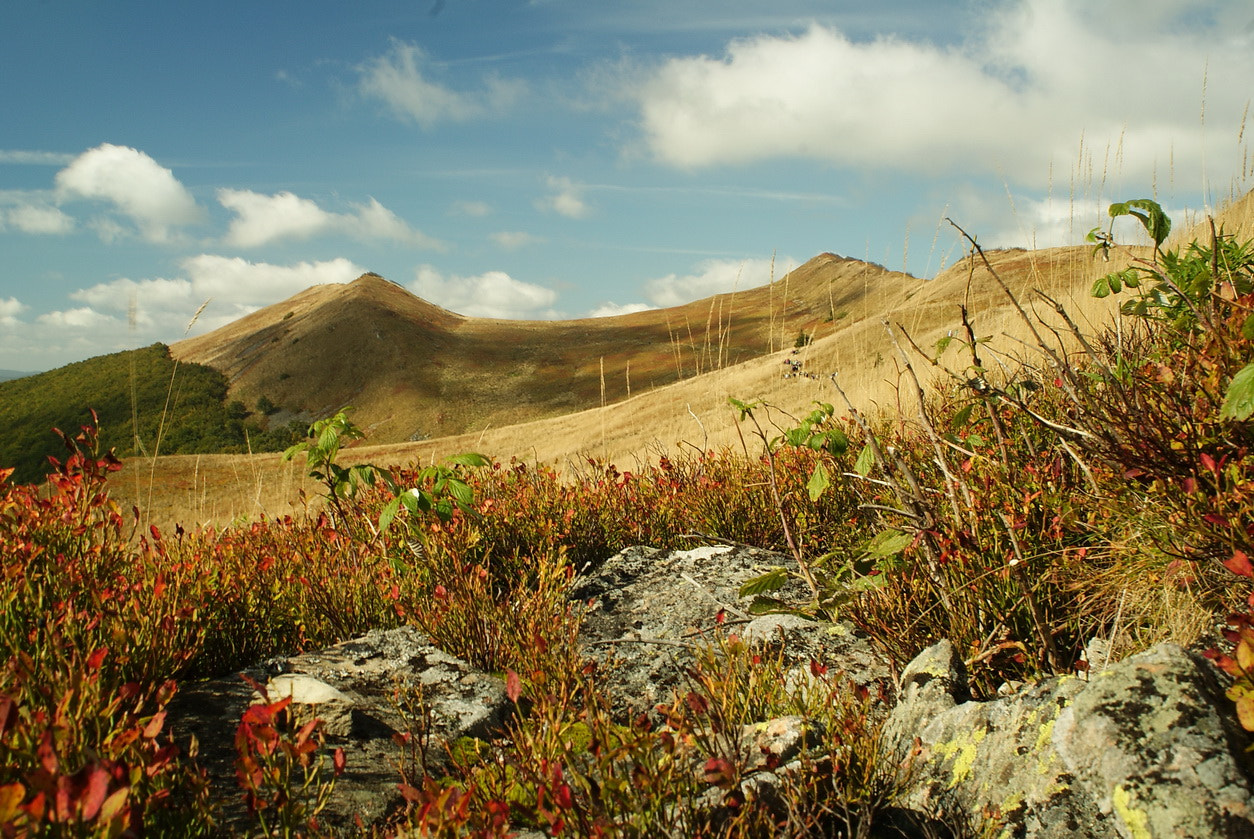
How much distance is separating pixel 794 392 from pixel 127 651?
18.7m

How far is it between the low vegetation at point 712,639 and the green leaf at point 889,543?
0.04 feet

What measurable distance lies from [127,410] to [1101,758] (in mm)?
80495

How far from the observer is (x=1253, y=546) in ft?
6.88

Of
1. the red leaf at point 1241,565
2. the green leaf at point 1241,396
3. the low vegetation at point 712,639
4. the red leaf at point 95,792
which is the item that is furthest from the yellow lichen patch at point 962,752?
the red leaf at point 95,792

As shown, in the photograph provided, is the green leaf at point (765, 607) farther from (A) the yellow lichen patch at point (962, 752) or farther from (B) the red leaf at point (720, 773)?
(B) the red leaf at point (720, 773)

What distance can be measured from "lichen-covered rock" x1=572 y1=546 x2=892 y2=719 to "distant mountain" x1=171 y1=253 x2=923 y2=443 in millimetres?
55210

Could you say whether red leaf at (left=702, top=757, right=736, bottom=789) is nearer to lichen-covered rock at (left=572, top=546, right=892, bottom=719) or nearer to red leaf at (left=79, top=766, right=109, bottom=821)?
lichen-covered rock at (left=572, top=546, right=892, bottom=719)

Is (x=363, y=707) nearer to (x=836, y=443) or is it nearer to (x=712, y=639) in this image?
(x=712, y=639)

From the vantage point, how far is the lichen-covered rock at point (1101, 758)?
5.42ft

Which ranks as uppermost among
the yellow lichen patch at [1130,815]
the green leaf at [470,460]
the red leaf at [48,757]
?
the green leaf at [470,460]

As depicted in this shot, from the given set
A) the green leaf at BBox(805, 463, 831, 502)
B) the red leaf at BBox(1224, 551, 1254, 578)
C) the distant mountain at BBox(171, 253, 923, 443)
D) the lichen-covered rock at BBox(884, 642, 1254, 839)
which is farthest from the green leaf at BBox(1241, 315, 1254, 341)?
the distant mountain at BBox(171, 253, 923, 443)

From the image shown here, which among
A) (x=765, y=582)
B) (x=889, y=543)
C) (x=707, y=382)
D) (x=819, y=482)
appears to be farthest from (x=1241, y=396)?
(x=707, y=382)

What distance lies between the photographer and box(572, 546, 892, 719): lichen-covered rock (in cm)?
306

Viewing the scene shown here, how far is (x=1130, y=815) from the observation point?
66.6 inches
